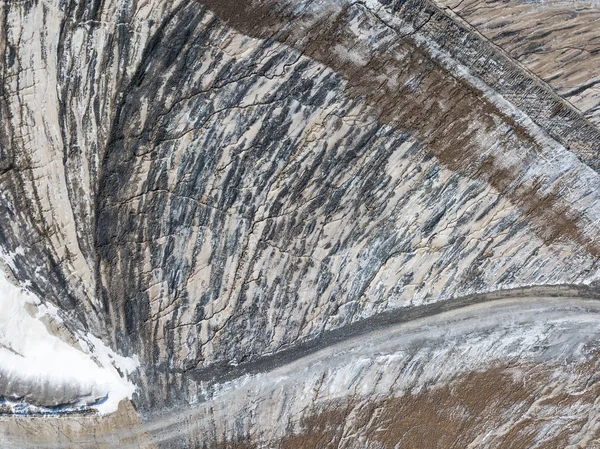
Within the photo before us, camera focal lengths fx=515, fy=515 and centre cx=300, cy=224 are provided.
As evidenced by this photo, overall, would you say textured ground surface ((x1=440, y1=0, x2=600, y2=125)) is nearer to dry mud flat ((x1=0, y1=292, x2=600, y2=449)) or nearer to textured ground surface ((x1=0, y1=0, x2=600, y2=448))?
textured ground surface ((x1=0, y1=0, x2=600, y2=448))

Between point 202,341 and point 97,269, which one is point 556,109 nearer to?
point 202,341

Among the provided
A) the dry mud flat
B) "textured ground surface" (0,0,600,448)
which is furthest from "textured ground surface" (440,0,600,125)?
the dry mud flat

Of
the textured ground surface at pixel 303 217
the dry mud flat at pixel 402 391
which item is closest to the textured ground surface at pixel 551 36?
the textured ground surface at pixel 303 217

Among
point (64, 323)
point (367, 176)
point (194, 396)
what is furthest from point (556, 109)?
point (64, 323)

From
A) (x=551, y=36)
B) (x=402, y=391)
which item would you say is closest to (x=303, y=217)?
(x=402, y=391)

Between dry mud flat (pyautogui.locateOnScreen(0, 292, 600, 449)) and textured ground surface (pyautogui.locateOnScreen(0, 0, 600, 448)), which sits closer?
textured ground surface (pyautogui.locateOnScreen(0, 0, 600, 448))

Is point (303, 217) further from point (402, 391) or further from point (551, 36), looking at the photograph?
point (551, 36)

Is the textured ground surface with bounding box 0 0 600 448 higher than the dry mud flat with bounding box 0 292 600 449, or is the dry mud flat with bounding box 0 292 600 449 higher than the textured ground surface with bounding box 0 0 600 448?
the textured ground surface with bounding box 0 0 600 448
